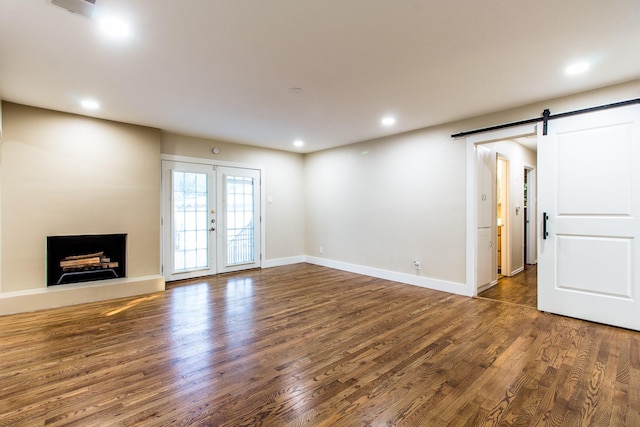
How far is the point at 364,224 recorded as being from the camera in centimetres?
571

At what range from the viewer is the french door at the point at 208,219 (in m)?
5.14

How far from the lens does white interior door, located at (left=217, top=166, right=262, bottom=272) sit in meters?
5.73

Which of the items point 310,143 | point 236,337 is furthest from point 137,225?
point 310,143

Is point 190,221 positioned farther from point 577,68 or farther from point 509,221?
point 509,221

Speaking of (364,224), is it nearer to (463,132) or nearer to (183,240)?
(463,132)

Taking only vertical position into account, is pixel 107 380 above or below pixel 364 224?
below

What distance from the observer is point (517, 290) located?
457 centimetres

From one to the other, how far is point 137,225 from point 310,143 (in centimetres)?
332

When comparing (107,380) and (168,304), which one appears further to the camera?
(168,304)

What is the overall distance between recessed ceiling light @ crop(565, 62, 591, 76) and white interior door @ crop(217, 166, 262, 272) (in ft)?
16.5

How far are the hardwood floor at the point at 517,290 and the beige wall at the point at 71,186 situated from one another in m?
5.22

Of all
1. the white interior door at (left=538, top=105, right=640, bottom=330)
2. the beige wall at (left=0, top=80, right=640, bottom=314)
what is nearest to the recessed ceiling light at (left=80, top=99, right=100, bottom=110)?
the beige wall at (left=0, top=80, right=640, bottom=314)

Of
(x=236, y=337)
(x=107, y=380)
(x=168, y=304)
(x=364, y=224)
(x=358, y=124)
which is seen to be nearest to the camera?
(x=107, y=380)

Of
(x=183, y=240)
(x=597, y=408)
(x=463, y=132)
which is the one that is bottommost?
(x=597, y=408)
